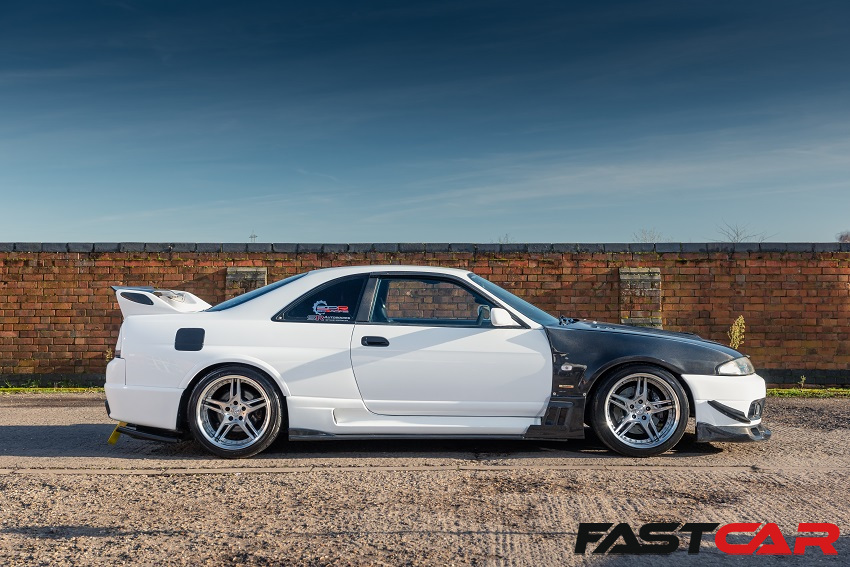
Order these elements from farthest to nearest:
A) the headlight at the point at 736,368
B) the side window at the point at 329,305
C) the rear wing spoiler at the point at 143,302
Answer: the rear wing spoiler at the point at 143,302 → the side window at the point at 329,305 → the headlight at the point at 736,368

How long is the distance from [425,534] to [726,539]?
151 cm

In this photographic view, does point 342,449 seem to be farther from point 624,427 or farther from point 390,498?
point 624,427

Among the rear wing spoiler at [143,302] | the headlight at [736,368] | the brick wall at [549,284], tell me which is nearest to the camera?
the headlight at [736,368]

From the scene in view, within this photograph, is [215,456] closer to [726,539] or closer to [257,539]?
[257,539]

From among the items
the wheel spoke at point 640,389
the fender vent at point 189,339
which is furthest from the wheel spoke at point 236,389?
the wheel spoke at point 640,389

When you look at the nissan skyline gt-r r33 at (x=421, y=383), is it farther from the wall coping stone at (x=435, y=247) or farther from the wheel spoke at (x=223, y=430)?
the wall coping stone at (x=435, y=247)

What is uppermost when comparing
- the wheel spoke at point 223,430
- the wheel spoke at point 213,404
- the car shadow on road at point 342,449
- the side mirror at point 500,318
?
the side mirror at point 500,318

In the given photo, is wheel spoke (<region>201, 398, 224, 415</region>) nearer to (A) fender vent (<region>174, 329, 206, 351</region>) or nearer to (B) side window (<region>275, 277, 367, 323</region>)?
(A) fender vent (<region>174, 329, 206, 351</region>)

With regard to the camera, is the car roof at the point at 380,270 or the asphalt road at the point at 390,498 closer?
the asphalt road at the point at 390,498

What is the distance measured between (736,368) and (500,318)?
1868 millimetres

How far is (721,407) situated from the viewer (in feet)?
20.6

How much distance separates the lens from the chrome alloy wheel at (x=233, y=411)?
6.23 metres

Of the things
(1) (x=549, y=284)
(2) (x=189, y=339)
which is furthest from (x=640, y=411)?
(1) (x=549, y=284)

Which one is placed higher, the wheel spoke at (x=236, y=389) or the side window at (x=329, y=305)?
the side window at (x=329, y=305)
